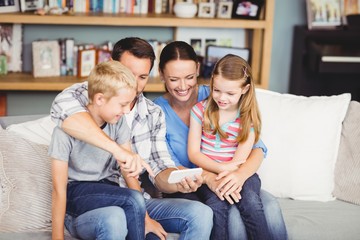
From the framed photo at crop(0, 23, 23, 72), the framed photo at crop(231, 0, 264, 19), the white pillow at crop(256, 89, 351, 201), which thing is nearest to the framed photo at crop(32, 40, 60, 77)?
the framed photo at crop(0, 23, 23, 72)

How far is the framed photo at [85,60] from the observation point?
380cm

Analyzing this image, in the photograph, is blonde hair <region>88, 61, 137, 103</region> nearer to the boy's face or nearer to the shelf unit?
the boy's face

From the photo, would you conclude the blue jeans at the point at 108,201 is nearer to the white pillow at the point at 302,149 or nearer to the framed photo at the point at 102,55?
the white pillow at the point at 302,149

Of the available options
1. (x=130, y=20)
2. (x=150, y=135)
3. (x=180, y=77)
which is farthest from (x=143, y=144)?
(x=130, y=20)

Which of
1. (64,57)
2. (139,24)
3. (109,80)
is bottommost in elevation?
(64,57)

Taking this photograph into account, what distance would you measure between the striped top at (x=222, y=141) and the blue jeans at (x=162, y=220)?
0.28 meters

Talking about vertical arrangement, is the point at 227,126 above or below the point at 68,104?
below

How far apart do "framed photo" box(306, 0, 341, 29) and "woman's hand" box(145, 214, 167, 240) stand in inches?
90.4

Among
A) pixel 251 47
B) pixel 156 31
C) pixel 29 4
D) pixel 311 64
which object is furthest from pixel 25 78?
pixel 311 64

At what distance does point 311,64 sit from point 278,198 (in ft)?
5.37

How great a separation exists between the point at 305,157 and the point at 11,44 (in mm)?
2112

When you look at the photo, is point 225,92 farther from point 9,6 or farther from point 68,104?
point 9,6

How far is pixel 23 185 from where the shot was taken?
224 centimetres

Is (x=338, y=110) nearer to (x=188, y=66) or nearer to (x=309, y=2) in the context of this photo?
(x=188, y=66)
